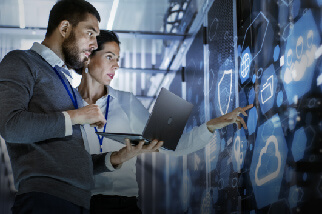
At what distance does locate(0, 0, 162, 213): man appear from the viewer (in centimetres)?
155

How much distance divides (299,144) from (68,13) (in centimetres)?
116

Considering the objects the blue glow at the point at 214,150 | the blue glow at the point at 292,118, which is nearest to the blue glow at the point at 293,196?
the blue glow at the point at 292,118

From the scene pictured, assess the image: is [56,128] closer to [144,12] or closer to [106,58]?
[106,58]

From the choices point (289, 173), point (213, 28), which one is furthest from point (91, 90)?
point (213, 28)

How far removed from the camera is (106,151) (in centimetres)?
224

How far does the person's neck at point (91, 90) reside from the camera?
238 centimetres

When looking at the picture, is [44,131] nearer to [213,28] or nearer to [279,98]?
[279,98]

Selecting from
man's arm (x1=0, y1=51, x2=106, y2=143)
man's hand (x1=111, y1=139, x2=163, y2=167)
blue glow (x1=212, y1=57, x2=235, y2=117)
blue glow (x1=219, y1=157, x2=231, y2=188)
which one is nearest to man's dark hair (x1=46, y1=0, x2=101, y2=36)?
man's arm (x1=0, y1=51, x2=106, y2=143)

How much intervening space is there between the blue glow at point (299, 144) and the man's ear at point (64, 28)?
1.10m

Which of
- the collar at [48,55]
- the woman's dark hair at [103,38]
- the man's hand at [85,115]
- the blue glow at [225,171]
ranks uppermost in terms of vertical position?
the woman's dark hair at [103,38]

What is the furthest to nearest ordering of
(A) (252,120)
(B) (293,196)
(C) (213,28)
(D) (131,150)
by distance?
(C) (213,28), (A) (252,120), (B) (293,196), (D) (131,150)

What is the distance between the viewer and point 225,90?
3.49 meters

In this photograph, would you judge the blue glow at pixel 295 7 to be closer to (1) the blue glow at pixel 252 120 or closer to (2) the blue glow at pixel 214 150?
(1) the blue glow at pixel 252 120

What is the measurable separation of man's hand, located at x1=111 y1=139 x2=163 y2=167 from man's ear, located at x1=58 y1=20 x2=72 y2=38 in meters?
0.48
